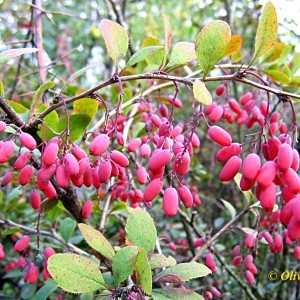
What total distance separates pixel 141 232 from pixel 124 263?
10 cm

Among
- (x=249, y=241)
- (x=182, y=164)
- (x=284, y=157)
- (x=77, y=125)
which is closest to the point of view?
Result: (x=284, y=157)

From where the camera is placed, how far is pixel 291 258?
239cm

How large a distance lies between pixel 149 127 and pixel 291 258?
1.59 metres

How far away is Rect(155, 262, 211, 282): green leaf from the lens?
837 millimetres

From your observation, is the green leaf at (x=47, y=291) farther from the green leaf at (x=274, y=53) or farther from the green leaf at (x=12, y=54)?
the green leaf at (x=274, y=53)

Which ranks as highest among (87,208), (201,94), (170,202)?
(201,94)

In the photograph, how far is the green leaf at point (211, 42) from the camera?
0.78m

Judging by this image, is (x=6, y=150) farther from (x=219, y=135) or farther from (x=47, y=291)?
(x=47, y=291)

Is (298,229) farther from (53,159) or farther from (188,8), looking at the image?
(188,8)

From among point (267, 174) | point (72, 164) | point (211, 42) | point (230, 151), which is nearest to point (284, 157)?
point (267, 174)

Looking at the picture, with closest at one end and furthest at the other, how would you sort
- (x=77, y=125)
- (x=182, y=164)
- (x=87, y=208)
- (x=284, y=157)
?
(x=284, y=157), (x=182, y=164), (x=77, y=125), (x=87, y=208)


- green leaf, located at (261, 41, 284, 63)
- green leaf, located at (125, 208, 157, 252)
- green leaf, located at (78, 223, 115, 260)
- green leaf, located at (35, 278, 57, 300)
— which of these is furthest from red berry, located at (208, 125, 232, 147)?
green leaf, located at (35, 278, 57, 300)

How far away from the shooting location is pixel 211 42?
788mm

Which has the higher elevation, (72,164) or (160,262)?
(72,164)
